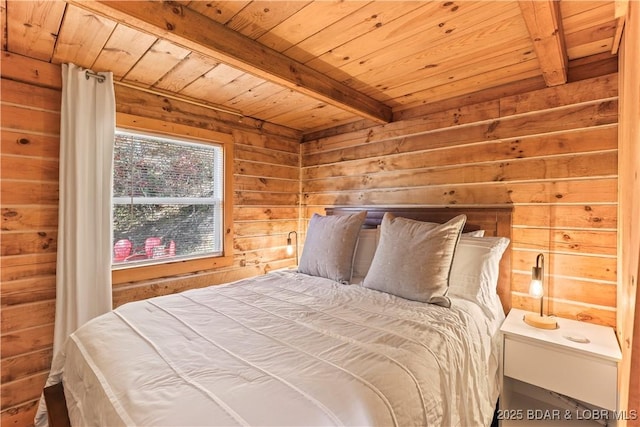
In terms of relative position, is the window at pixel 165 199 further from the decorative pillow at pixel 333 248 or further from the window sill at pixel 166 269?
the decorative pillow at pixel 333 248

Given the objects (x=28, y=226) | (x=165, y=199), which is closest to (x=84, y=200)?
(x=28, y=226)

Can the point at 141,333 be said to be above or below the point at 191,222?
below

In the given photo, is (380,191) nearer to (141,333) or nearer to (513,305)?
(513,305)

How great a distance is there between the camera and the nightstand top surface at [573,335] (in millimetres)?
1446

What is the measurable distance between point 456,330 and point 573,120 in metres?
1.52

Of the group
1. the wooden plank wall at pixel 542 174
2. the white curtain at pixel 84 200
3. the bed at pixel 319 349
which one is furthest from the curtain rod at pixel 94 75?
the wooden plank wall at pixel 542 174

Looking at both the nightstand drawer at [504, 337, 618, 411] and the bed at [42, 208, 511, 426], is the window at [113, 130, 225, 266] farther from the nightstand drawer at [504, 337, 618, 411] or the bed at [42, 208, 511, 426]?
the nightstand drawer at [504, 337, 618, 411]

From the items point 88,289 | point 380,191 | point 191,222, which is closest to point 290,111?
point 380,191

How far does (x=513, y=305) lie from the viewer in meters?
2.06

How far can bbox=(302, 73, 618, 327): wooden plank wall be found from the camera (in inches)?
69.2

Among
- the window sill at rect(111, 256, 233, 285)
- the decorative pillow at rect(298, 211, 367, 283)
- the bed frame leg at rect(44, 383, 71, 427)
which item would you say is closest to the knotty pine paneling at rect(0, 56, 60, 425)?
the window sill at rect(111, 256, 233, 285)

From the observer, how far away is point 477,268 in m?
1.87

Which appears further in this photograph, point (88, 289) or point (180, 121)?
point (180, 121)

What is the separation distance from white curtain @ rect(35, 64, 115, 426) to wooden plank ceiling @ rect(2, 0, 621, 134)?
0.68 feet
